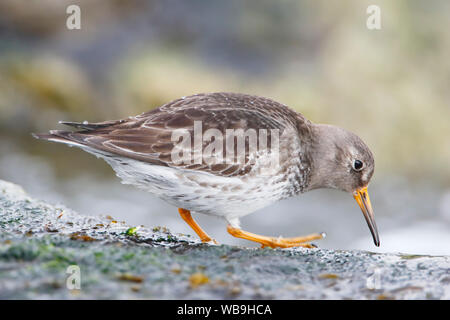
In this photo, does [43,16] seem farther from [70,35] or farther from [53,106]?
[53,106]

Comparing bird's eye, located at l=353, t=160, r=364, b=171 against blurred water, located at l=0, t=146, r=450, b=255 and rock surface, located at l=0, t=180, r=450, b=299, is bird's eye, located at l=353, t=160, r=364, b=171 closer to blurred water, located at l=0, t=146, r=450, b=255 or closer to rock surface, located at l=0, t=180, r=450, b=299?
rock surface, located at l=0, t=180, r=450, b=299

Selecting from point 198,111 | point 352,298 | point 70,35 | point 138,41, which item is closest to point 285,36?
point 138,41

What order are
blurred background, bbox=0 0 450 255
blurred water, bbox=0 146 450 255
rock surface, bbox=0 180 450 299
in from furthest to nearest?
blurred background, bbox=0 0 450 255 → blurred water, bbox=0 146 450 255 → rock surface, bbox=0 180 450 299

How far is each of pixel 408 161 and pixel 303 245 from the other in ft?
34.5

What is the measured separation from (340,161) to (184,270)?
9.59 feet

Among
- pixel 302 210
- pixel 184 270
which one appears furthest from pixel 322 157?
pixel 302 210

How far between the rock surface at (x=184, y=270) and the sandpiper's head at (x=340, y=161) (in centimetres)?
126

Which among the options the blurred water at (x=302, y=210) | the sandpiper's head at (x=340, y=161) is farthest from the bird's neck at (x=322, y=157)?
the blurred water at (x=302, y=210)

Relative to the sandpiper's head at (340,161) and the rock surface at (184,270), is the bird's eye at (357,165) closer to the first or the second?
the sandpiper's head at (340,161)

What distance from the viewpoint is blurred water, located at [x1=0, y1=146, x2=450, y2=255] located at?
13.2 metres

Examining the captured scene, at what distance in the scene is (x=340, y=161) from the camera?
6.47 m

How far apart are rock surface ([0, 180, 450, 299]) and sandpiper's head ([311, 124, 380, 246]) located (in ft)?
4.14

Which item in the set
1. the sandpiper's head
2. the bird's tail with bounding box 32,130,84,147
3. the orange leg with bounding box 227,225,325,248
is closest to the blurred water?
the sandpiper's head

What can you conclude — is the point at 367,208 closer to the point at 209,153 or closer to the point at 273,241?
the point at 273,241
